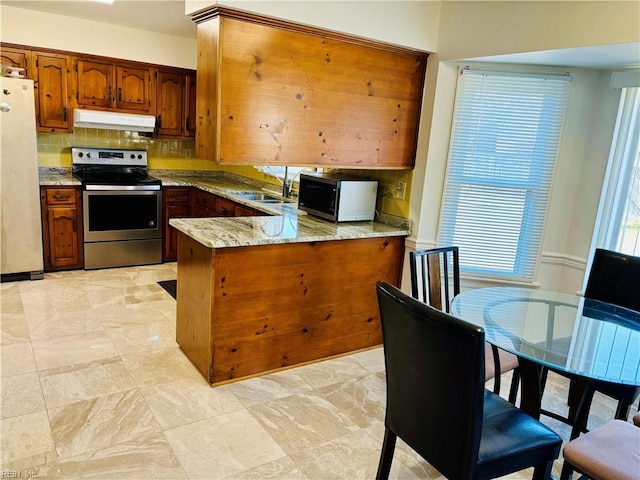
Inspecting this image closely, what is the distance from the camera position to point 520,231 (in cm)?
329

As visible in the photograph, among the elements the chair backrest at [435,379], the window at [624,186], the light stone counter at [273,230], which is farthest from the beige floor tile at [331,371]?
the window at [624,186]

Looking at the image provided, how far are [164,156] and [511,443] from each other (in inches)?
200

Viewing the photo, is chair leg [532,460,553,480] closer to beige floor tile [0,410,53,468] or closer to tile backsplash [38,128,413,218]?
tile backsplash [38,128,413,218]

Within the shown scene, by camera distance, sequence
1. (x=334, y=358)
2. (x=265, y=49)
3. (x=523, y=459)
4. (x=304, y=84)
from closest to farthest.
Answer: (x=523, y=459) < (x=265, y=49) < (x=304, y=84) < (x=334, y=358)

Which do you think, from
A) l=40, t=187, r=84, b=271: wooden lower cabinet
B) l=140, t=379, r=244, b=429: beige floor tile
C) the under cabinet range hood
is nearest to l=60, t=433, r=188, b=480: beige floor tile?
l=140, t=379, r=244, b=429: beige floor tile

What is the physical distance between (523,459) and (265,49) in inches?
93.8

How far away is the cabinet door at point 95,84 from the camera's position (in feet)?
15.4

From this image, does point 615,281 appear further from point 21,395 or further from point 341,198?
point 21,395

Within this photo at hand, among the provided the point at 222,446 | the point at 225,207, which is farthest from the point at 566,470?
the point at 225,207

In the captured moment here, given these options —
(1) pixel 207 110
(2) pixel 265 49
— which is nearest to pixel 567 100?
(2) pixel 265 49

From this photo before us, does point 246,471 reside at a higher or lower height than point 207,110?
lower

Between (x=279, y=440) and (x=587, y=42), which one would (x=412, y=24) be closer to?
(x=587, y=42)

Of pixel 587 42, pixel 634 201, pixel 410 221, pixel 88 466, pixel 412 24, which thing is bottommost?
pixel 88 466

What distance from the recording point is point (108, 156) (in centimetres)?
520
